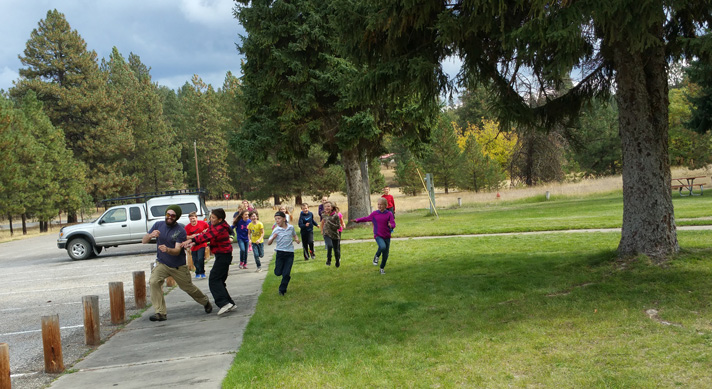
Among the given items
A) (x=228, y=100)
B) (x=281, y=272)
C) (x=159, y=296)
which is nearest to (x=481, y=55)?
(x=281, y=272)

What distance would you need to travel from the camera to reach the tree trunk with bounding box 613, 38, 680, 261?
8.71 m

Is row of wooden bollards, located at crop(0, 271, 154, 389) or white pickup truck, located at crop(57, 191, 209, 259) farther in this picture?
white pickup truck, located at crop(57, 191, 209, 259)

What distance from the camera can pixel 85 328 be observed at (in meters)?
7.75

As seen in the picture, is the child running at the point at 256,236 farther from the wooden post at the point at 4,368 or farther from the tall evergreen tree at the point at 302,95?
the wooden post at the point at 4,368

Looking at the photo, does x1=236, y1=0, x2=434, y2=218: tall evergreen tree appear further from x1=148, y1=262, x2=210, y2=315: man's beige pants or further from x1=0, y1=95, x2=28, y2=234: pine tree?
x1=0, y1=95, x2=28, y2=234: pine tree

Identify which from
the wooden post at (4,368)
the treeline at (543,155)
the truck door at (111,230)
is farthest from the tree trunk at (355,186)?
the wooden post at (4,368)

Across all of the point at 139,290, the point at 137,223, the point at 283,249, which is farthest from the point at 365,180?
the point at 139,290

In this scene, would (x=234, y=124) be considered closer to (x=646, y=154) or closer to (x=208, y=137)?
(x=208, y=137)

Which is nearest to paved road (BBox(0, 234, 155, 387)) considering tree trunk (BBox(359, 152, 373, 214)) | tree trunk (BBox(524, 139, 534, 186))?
tree trunk (BBox(359, 152, 373, 214))

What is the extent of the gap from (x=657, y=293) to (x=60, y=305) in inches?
440

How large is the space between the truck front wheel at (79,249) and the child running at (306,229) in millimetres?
10394

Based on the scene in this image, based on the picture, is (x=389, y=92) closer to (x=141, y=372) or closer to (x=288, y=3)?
(x=141, y=372)

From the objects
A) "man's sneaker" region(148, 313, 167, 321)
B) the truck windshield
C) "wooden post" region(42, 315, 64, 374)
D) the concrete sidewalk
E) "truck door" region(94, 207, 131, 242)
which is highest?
the truck windshield

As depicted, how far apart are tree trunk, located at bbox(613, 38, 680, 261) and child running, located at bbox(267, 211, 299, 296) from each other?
580 centimetres
